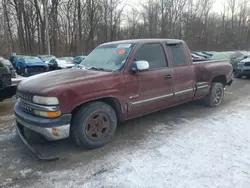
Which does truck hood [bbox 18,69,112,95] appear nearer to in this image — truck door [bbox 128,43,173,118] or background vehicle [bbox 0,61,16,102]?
truck door [bbox 128,43,173,118]

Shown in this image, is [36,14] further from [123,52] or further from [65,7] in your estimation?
[123,52]

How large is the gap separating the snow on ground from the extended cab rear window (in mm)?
1512

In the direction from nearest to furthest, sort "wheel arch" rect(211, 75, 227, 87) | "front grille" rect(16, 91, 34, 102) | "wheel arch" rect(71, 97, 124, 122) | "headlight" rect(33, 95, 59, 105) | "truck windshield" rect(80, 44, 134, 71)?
1. "headlight" rect(33, 95, 59, 105)
2. "front grille" rect(16, 91, 34, 102)
3. "wheel arch" rect(71, 97, 124, 122)
4. "truck windshield" rect(80, 44, 134, 71)
5. "wheel arch" rect(211, 75, 227, 87)

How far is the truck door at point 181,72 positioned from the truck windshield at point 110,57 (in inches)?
44.2

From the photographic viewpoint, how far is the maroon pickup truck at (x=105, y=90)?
3.14 meters

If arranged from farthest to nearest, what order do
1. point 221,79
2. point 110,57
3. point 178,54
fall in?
point 221,79 < point 178,54 < point 110,57

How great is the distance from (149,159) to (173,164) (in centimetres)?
37

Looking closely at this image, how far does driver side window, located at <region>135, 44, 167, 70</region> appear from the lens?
13.5 ft

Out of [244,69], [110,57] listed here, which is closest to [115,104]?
[110,57]

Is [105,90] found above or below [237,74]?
above

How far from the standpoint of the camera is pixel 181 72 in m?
4.71

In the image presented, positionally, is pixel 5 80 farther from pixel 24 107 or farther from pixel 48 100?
pixel 48 100

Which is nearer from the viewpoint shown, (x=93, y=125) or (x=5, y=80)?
(x=93, y=125)

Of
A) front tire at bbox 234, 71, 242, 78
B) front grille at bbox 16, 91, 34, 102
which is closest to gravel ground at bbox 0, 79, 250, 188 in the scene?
front grille at bbox 16, 91, 34, 102
